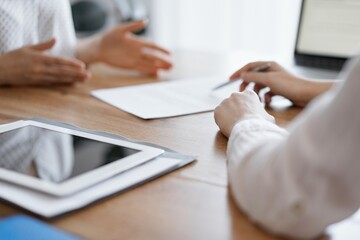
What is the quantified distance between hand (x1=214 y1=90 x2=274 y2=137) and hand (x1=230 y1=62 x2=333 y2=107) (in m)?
0.20

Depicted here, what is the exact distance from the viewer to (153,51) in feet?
4.10

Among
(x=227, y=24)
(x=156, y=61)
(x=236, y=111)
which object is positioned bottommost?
(x=227, y=24)

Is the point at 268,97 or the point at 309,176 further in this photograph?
the point at 268,97

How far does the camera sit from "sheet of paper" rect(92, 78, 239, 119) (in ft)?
2.78

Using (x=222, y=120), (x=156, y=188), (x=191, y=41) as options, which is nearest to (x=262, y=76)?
(x=222, y=120)

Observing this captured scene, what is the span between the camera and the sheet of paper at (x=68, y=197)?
446 mm

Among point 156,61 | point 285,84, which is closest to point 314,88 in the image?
point 285,84

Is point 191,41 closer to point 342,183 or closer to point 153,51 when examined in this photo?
point 153,51

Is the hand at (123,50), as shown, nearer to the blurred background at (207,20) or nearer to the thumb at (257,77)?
the thumb at (257,77)

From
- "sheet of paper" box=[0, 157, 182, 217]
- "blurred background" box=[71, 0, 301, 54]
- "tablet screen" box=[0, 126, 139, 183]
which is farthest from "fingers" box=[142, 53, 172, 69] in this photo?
"blurred background" box=[71, 0, 301, 54]

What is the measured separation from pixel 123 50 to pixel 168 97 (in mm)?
362

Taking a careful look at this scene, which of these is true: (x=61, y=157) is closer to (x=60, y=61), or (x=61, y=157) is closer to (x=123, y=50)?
(x=60, y=61)

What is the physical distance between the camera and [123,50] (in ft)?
4.10

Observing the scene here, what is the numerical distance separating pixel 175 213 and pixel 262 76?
52 cm
